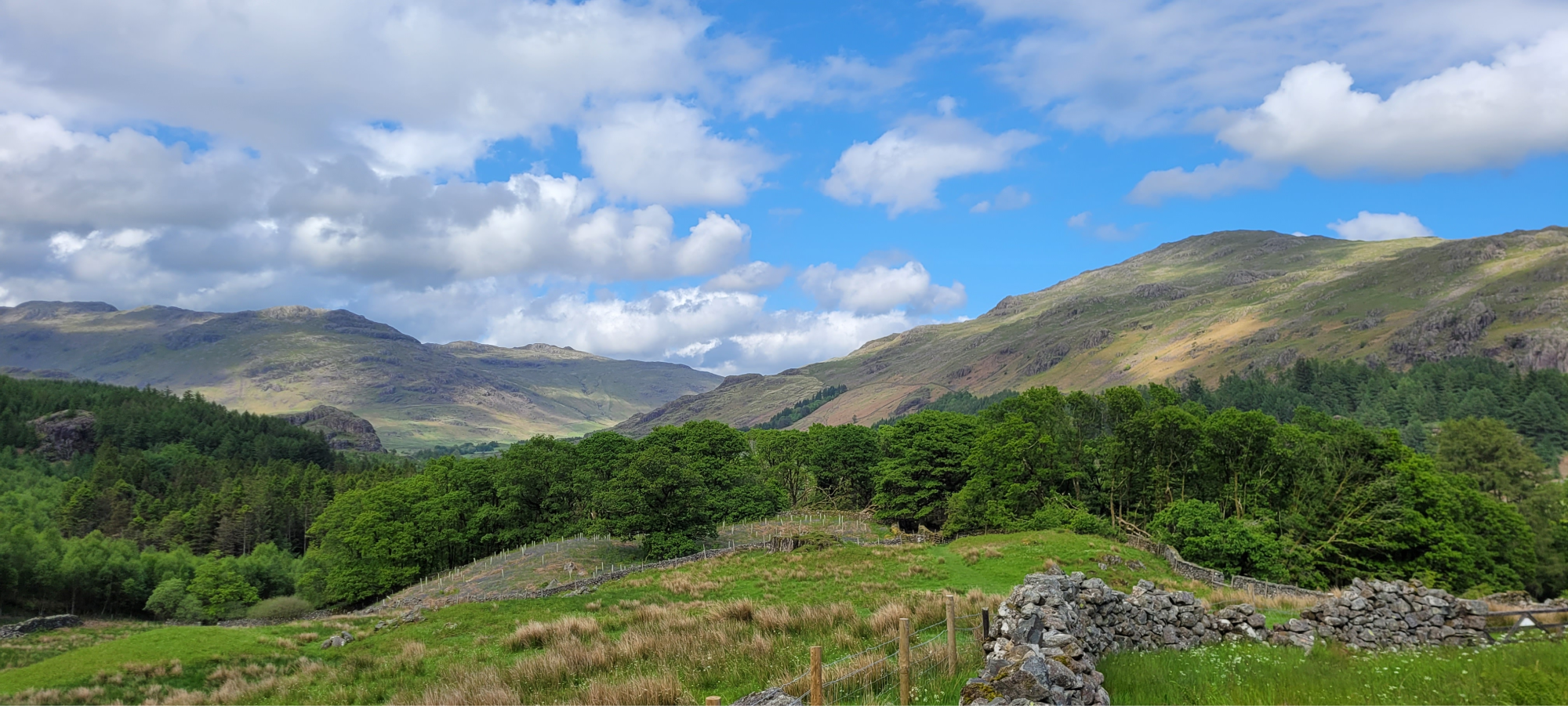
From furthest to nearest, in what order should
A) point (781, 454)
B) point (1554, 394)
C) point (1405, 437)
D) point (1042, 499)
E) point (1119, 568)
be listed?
point (1554, 394) < point (1405, 437) < point (781, 454) < point (1042, 499) < point (1119, 568)

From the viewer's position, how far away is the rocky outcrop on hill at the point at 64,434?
168 m

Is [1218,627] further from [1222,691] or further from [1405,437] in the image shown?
[1405,437]

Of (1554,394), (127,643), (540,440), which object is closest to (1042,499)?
(540,440)

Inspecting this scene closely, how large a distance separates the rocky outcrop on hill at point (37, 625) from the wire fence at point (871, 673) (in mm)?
63085

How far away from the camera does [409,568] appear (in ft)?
235

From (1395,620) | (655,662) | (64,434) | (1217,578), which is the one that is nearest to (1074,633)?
(655,662)

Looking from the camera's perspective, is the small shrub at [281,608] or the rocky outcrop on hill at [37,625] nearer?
the rocky outcrop on hill at [37,625]

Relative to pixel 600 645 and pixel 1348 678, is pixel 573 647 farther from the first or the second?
pixel 1348 678

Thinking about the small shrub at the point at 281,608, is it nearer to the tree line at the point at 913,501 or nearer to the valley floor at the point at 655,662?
the tree line at the point at 913,501

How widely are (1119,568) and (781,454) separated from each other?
211ft

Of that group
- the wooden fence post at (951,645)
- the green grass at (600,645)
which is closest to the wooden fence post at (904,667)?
the green grass at (600,645)

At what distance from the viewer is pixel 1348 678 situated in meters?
12.2

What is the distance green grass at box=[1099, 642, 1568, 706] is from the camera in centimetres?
1061

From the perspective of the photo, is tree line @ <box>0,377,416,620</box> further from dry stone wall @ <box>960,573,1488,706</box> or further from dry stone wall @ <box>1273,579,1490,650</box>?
dry stone wall @ <box>1273,579,1490,650</box>
